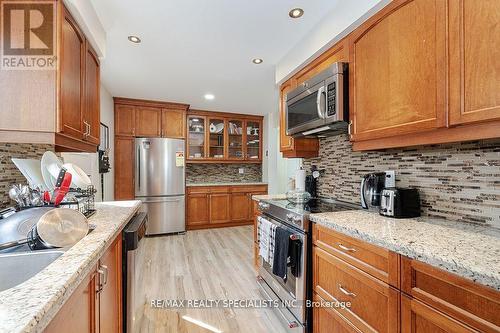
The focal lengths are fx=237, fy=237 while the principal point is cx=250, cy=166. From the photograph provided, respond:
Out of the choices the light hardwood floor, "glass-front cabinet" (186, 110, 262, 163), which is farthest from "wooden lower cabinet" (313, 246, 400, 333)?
"glass-front cabinet" (186, 110, 262, 163)

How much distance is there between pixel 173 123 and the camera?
4.25 metres

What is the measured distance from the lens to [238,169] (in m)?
5.20

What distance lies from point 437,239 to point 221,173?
14.1 feet

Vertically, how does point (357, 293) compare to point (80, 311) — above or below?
below

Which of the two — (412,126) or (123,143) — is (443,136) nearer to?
(412,126)

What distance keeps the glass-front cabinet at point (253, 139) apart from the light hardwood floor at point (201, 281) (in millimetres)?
1797

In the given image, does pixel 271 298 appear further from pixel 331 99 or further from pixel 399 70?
pixel 399 70

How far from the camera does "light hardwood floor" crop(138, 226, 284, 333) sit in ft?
5.90

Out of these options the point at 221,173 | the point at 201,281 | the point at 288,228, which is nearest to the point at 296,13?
the point at 288,228

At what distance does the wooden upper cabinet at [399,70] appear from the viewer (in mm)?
1138

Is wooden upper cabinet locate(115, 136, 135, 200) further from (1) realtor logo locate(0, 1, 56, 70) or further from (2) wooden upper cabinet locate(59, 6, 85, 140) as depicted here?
(1) realtor logo locate(0, 1, 56, 70)

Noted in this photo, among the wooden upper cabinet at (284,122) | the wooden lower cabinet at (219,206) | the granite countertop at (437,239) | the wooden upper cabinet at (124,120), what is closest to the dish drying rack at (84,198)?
the granite countertop at (437,239)

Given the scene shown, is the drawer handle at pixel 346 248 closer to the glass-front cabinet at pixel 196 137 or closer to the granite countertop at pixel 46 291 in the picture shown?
the granite countertop at pixel 46 291

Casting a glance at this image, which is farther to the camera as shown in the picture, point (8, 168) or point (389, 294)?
point (8, 168)
